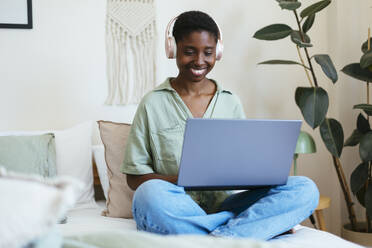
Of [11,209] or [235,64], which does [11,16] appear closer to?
[235,64]

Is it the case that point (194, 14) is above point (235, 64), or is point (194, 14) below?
above

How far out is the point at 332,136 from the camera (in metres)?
2.30

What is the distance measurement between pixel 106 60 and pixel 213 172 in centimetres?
115

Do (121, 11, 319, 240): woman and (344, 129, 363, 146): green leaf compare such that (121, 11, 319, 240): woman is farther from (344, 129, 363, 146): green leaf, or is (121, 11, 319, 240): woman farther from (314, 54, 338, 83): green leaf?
(344, 129, 363, 146): green leaf

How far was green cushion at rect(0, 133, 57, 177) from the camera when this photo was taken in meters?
1.85

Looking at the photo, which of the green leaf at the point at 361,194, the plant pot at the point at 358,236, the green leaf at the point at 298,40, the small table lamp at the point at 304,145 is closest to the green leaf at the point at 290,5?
the green leaf at the point at 298,40

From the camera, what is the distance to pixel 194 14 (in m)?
1.88

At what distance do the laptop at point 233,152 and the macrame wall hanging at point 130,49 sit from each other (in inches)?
40.8

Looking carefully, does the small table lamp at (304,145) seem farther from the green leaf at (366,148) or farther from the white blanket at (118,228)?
the white blanket at (118,228)

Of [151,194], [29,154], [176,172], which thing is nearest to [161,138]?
[176,172]

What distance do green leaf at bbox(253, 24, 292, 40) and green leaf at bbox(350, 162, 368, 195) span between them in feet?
2.37

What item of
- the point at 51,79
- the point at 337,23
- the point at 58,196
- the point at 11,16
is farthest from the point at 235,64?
the point at 58,196

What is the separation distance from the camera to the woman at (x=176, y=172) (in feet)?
4.72

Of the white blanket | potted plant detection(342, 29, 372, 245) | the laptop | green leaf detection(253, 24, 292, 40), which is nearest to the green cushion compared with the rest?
the white blanket
